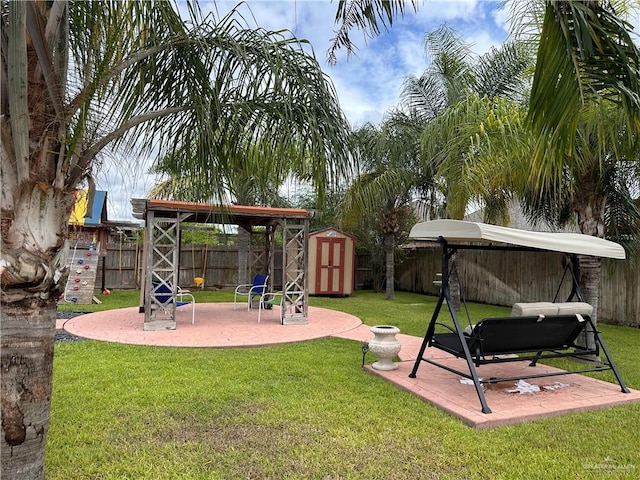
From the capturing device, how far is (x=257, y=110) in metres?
3.22

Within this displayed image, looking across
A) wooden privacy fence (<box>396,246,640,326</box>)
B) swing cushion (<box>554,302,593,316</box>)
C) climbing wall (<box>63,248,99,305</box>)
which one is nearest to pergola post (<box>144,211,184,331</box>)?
climbing wall (<box>63,248,99,305</box>)

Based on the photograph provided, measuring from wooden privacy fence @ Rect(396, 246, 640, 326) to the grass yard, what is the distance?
4748 millimetres

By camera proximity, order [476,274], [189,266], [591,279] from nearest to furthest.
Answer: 1. [591,279]
2. [476,274]
3. [189,266]

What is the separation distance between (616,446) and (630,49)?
9.92 feet

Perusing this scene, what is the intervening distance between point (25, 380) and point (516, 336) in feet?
14.1

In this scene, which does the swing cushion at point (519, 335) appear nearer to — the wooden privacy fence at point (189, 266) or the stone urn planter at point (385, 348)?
the stone urn planter at point (385, 348)

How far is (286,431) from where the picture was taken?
11.9 feet

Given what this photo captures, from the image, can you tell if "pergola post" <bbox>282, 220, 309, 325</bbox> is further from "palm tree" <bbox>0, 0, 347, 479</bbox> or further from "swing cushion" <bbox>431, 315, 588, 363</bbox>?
"palm tree" <bbox>0, 0, 347, 479</bbox>

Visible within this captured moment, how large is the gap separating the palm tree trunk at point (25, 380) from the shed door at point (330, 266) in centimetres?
1315

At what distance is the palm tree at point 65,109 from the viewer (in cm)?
207

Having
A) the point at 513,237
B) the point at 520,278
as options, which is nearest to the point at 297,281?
the point at 513,237

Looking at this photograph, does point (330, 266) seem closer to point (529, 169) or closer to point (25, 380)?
point (529, 169)

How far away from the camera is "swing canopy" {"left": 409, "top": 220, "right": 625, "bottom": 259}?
4281mm

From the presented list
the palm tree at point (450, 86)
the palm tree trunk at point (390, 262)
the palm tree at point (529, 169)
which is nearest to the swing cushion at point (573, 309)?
the palm tree at point (529, 169)
